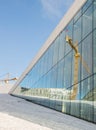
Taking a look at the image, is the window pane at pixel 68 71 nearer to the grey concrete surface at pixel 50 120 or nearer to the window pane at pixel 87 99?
the window pane at pixel 87 99

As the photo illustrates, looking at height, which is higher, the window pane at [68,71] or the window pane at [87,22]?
the window pane at [87,22]

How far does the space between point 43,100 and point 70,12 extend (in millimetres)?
9154

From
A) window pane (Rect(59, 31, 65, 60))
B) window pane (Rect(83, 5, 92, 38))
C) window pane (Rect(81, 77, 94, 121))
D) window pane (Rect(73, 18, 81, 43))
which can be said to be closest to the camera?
window pane (Rect(81, 77, 94, 121))

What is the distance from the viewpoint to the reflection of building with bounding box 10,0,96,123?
17031 mm

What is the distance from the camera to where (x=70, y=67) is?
20.6m

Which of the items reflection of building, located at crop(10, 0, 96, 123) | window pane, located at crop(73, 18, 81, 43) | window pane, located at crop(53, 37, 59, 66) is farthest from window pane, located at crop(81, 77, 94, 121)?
window pane, located at crop(53, 37, 59, 66)

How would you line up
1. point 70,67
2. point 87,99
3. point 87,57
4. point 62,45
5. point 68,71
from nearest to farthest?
1. point 87,99
2. point 87,57
3. point 70,67
4. point 68,71
5. point 62,45

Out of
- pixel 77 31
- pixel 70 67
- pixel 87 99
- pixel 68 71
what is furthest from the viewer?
pixel 68 71

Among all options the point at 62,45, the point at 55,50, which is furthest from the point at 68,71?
the point at 55,50

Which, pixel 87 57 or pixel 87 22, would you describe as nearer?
pixel 87 57

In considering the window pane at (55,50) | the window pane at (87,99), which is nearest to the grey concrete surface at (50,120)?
the window pane at (87,99)

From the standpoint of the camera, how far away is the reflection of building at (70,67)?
17.0 metres

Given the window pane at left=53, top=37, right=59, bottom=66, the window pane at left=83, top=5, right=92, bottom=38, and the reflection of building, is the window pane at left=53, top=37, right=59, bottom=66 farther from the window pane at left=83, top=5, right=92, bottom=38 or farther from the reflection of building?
the window pane at left=83, top=5, right=92, bottom=38

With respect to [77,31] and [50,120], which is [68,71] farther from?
[50,120]
